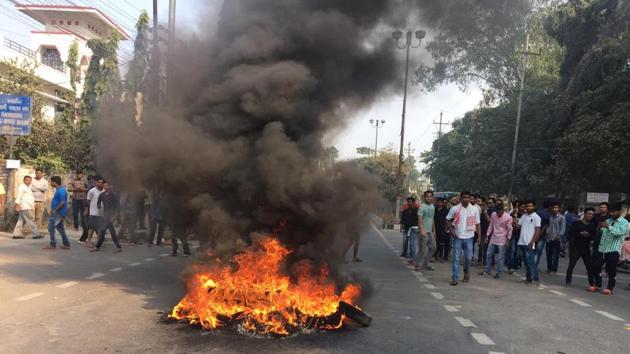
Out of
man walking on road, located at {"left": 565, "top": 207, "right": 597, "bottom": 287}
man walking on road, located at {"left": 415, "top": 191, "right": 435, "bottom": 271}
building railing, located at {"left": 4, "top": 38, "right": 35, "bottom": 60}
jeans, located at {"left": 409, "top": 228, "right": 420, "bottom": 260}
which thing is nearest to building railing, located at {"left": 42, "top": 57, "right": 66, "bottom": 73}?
building railing, located at {"left": 4, "top": 38, "right": 35, "bottom": 60}

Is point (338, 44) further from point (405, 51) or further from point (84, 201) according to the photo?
point (84, 201)

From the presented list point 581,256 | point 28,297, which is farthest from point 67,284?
point 581,256

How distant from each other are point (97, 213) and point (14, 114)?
3780 mm

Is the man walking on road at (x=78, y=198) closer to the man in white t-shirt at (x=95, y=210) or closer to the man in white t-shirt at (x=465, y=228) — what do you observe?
the man in white t-shirt at (x=95, y=210)

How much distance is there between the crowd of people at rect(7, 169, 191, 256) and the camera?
34.0ft

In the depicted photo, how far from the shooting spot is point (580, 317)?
6672 millimetres

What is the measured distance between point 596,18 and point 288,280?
753 inches

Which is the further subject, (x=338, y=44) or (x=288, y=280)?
(x=338, y=44)

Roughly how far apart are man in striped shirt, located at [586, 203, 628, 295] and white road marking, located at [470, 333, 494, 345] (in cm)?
473

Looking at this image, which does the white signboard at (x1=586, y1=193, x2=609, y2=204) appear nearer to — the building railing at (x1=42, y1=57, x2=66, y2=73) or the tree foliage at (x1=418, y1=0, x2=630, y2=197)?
the tree foliage at (x1=418, y1=0, x2=630, y2=197)

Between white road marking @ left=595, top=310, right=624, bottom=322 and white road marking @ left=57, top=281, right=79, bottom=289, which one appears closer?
white road marking @ left=595, top=310, right=624, bottom=322

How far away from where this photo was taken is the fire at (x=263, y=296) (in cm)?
513

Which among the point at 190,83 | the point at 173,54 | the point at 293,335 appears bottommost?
the point at 293,335

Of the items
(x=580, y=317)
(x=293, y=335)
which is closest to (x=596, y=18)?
(x=580, y=317)
